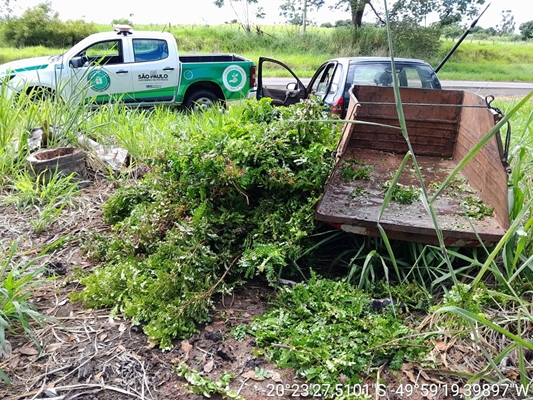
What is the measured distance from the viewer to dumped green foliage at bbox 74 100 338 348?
2.39 metres

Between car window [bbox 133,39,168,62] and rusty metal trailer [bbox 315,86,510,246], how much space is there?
6.15 metres

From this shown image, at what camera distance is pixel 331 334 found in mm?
2105

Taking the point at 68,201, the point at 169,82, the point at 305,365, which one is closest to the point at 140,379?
the point at 305,365

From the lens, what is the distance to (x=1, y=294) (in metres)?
2.15

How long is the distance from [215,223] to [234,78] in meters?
7.14

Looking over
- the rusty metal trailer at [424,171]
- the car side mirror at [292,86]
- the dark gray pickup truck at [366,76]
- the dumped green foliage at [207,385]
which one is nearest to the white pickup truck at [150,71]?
the car side mirror at [292,86]

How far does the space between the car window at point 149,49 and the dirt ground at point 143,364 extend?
7339 mm

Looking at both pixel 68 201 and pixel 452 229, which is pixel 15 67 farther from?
pixel 452 229

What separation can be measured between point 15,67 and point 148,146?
5491mm

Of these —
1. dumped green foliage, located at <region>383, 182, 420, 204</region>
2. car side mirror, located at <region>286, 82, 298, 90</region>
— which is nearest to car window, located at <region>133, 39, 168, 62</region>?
Answer: car side mirror, located at <region>286, 82, 298, 90</region>

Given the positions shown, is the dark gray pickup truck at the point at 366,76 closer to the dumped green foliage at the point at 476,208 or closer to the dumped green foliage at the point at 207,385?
the dumped green foliage at the point at 476,208

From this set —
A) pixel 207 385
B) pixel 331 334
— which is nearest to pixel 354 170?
pixel 331 334

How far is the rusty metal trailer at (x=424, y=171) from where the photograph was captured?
2.55 m

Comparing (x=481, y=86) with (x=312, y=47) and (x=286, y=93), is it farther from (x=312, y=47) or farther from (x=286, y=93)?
(x=286, y=93)
